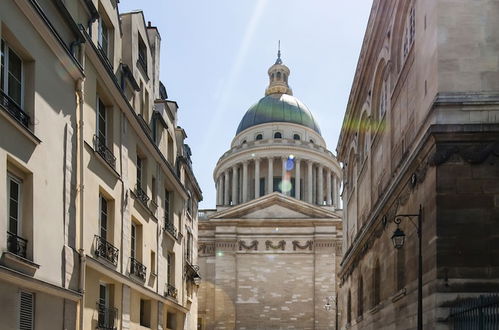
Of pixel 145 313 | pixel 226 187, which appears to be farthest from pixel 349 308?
pixel 226 187

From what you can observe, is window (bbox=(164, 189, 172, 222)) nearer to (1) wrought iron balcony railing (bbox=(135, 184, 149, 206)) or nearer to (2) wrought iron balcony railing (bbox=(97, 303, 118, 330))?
(1) wrought iron balcony railing (bbox=(135, 184, 149, 206))

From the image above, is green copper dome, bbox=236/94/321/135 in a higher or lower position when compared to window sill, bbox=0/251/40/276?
higher

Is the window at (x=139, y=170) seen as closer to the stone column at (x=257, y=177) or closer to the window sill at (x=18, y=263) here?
the window sill at (x=18, y=263)

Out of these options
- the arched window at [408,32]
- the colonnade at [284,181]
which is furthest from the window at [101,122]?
the colonnade at [284,181]

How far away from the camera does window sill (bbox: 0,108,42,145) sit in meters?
11.7

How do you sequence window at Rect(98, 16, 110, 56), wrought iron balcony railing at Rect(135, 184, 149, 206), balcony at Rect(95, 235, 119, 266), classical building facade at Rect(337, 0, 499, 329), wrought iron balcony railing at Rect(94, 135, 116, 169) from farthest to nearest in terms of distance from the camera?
wrought iron balcony railing at Rect(135, 184, 149, 206) < window at Rect(98, 16, 110, 56) < wrought iron balcony railing at Rect(94, 135, 116, 169) < balcony at Rect(95, 235, 119, 266) < classical building facade at Rect(337, 0, 499, 329)

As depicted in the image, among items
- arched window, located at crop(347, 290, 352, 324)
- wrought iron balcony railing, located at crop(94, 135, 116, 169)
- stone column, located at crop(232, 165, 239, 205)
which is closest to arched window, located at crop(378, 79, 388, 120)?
wrought iron balcony railing, located at crop(94, 135, 116, 169)

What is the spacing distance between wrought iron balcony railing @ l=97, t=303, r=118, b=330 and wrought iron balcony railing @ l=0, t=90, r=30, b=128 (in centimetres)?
663

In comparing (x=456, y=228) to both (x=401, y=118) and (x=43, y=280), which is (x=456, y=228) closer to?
(x=401, y=118)

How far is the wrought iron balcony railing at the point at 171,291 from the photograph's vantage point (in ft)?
89.6

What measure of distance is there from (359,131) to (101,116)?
18171 mm

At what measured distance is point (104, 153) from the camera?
59.9 feet

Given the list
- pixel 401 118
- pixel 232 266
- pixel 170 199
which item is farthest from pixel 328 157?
pixel 401 118

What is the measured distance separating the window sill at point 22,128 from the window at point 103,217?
5402mm
